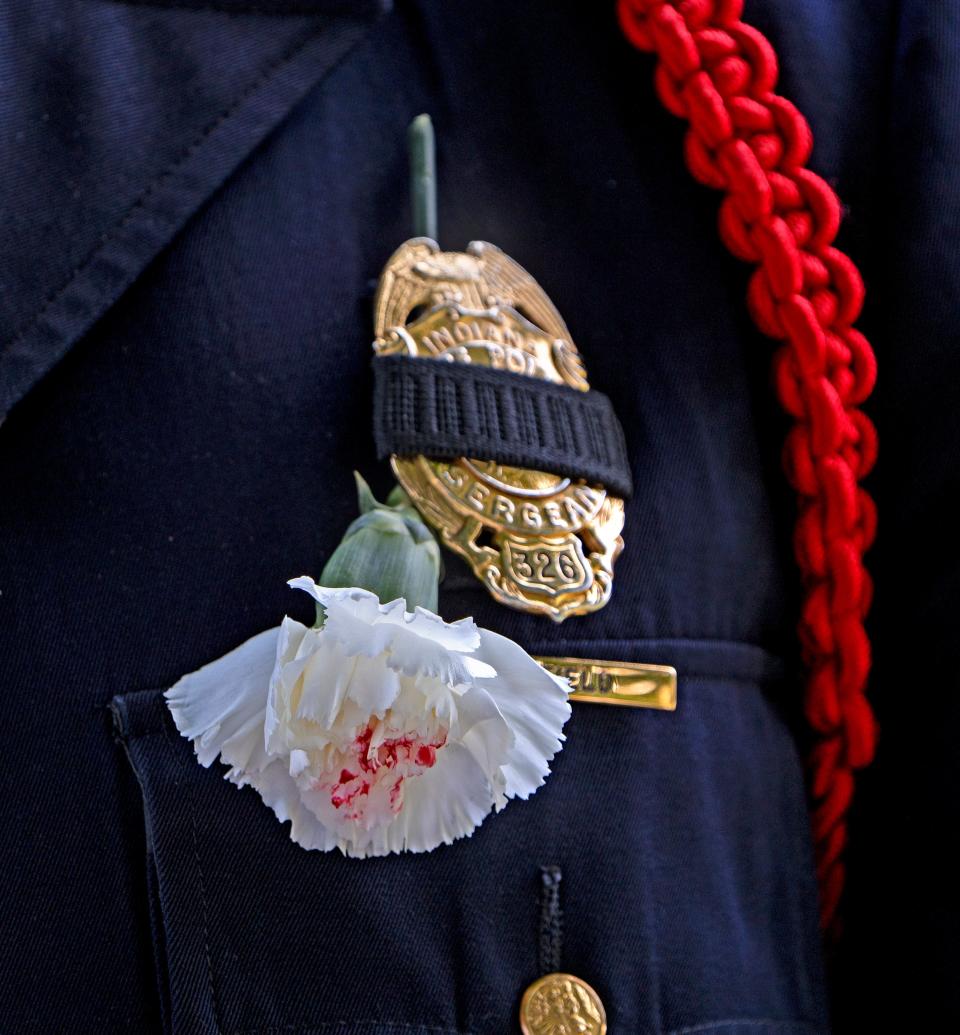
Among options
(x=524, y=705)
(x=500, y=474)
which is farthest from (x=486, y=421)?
(x=524, y=705)

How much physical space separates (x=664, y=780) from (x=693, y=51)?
29cm

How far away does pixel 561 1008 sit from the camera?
372mm

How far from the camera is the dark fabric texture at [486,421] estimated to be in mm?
393

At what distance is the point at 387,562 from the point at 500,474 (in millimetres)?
79

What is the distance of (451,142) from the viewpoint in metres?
0.47

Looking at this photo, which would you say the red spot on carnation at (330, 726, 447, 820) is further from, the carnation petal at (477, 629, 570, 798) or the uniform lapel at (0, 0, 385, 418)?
the uniform lapel at (0, 0, 385, 418)

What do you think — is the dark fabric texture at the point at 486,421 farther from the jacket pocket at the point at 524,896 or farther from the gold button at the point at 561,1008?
the gold button at the point at 561,1008

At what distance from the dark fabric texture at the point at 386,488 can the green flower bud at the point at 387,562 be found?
0.16 ft

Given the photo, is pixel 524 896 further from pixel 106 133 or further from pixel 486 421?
pixel 106 133

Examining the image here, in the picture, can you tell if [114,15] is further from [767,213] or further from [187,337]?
[767,213]

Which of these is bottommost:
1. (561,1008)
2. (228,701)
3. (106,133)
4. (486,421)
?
(561,1008)

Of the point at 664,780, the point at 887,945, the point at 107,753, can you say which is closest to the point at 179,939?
the point at 107,753

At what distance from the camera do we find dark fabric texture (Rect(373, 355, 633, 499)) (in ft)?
Result: 1.29

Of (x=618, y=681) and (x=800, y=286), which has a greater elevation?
(x=800, y=286)
